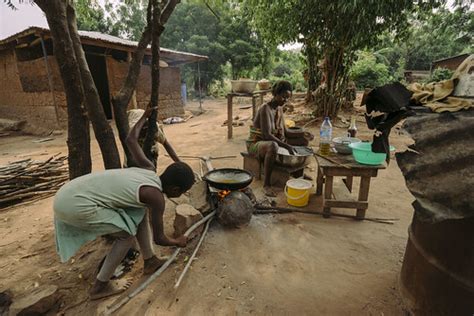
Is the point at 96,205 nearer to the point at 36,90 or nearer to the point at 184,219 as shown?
the point at 184,219

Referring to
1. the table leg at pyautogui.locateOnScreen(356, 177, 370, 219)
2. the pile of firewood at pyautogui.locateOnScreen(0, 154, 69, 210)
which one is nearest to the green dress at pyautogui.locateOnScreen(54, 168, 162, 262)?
the table leg at pyautogui.locateOnScreen(356, 177, 370, 219)

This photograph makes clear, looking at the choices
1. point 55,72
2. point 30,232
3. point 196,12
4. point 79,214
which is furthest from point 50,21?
point 196,12

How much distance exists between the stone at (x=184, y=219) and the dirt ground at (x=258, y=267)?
165mm

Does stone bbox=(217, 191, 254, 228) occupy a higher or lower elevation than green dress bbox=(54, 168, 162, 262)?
lower

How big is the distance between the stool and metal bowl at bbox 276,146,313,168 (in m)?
0.10

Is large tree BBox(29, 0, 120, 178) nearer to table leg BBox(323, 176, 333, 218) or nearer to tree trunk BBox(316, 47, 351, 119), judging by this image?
table leg BBox(323, 176, 333, 218)

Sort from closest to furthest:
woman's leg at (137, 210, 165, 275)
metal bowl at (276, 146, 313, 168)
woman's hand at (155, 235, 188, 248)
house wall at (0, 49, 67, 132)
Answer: woman's hand at (155, 235, 188, 248) → woman's leg at (137, 210, 165, 275) → metal bowl at (276, 146, 313, 168) → house wall at (0, 49, 67, 132)

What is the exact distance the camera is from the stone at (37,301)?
67.8 inches

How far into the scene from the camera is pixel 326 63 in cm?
774

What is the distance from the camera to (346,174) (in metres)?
2.76

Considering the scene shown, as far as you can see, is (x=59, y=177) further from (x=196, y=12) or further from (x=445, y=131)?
(x=196, y=12)

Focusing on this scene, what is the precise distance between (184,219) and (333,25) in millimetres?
6468

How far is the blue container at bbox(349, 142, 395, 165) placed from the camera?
2604 mm

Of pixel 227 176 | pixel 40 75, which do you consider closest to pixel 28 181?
pixel 227 176
